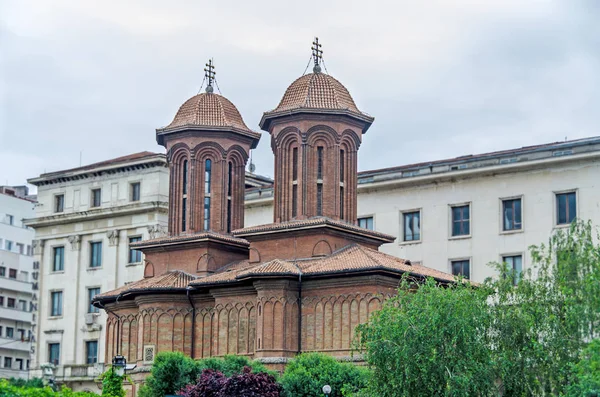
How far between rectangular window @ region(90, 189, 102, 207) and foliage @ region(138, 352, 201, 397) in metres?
26.0

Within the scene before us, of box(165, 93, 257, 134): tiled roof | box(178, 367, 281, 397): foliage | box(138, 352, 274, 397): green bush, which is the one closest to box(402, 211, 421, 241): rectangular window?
box(165, 93, 257, 134): tiled roof

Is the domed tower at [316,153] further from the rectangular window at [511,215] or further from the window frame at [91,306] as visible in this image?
the window frame at [91,306]

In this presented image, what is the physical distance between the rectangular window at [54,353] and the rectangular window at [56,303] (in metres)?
1.65

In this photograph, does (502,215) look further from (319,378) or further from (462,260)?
(319,378)

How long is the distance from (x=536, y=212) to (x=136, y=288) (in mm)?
18196

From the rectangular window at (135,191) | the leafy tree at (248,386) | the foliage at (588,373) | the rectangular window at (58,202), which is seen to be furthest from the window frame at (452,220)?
the foliage at (588,373)

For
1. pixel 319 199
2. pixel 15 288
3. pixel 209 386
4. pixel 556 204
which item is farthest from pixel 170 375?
pixel 15 288

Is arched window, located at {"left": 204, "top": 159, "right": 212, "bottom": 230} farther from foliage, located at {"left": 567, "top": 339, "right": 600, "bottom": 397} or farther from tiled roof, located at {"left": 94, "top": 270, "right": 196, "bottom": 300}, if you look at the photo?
foliage, located at {"left": 567, "top": 339, "right": 600, "bottom": 397}

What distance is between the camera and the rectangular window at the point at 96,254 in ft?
211

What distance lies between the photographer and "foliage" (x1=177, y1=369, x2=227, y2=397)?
35.8 meters

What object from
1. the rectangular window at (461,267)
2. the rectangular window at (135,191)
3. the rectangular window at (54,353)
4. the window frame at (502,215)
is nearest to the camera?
the window frame at (502,215)

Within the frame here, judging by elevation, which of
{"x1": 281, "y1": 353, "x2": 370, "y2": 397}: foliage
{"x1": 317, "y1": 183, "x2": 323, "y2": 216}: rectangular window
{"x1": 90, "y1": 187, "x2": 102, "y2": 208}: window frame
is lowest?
{"x1": 281, "y1": 353, "x2": 370, "y2": 397}: foliage

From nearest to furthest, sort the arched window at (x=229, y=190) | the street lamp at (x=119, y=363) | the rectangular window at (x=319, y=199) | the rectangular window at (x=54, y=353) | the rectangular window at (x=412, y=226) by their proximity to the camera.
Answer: the street lamp at (x=119, y=363)
the rectangular window at (x=319, y=199)
the arched window at (x=229, y=190)
the rectangular window at (x=412, y=226)
the rectangular window at (x=54, y=353)

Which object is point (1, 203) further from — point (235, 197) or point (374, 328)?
point (374, 328)
